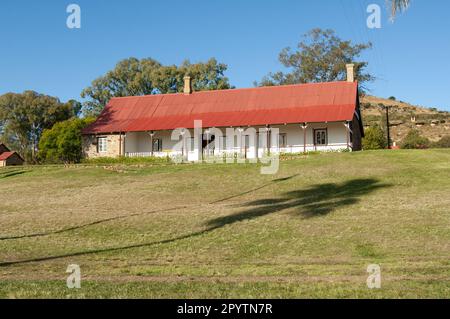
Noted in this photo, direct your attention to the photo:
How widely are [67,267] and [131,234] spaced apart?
521 centimetres

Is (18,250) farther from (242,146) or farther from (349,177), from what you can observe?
(242,146)

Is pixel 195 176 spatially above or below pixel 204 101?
below

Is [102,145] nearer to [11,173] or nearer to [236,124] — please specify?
[11,173]

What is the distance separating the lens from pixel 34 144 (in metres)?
79.9

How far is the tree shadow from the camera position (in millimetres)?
19250

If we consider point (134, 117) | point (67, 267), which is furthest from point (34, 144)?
point (67, 267)

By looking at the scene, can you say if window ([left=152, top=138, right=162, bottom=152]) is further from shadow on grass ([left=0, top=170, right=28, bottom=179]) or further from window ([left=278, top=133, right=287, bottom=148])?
shadow on grass ([left=0, top=170, right=28, bottom=179])

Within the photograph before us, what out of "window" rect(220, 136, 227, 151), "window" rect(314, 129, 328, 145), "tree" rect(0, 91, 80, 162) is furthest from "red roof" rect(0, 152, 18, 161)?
"window" rect(314, 129, 328, 145)

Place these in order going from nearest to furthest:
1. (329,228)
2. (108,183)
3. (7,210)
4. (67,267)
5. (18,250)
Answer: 1. (67,267)
2. (18,250)
3. (329,228)
4. (7,210)
5. (108,183)

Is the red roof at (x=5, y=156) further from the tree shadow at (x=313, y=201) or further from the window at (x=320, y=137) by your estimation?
the tree shadow at (x=313, y=201)

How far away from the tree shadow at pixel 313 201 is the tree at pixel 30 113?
56021 mm

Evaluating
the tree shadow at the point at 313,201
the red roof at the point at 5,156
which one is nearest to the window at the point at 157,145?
the tree shadow at the point at 313,201

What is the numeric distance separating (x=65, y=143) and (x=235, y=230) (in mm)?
39111

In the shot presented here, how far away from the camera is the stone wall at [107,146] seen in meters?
45.8
